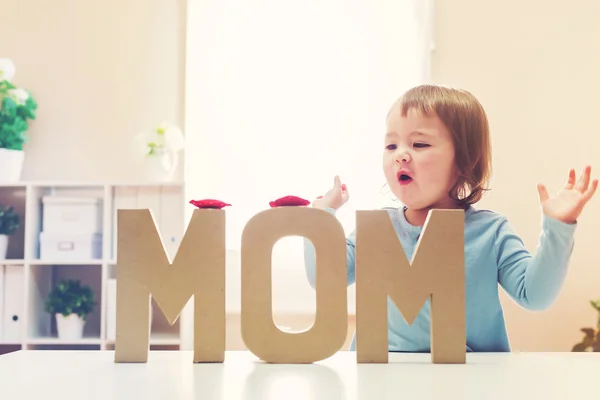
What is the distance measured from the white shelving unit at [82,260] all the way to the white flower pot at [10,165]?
0.05 m

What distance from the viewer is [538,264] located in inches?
35.4

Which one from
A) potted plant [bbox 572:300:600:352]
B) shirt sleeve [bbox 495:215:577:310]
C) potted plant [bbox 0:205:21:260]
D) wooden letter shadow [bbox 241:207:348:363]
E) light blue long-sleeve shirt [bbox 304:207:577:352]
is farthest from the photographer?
potted plant [bbox 0:205:21:260]

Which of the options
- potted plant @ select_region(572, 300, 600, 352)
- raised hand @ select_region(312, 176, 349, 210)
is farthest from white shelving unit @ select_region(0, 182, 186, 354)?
raised hand @ select_region(312, 176, 349, 210)

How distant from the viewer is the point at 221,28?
10.4 feet

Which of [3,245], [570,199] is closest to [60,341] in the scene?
[3,245]

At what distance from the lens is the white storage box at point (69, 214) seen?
2.90 metres

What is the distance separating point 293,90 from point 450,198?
2.08 meters

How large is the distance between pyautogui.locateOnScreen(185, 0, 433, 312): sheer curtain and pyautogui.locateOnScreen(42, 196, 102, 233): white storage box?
0.47 metres

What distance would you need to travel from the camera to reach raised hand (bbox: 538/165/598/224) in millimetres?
826

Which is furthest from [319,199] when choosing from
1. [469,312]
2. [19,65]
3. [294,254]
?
[19,65]

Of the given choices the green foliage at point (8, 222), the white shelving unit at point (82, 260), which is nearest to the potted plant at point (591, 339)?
the white shelving unit at point (82, 260)

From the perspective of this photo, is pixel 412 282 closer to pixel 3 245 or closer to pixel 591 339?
pixel 591 339

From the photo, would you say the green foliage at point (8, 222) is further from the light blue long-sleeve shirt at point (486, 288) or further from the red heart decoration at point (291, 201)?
the red heart decoration at point (291, 201)

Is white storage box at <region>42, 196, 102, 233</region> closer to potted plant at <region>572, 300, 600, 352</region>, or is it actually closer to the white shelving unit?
the white shelving unit
